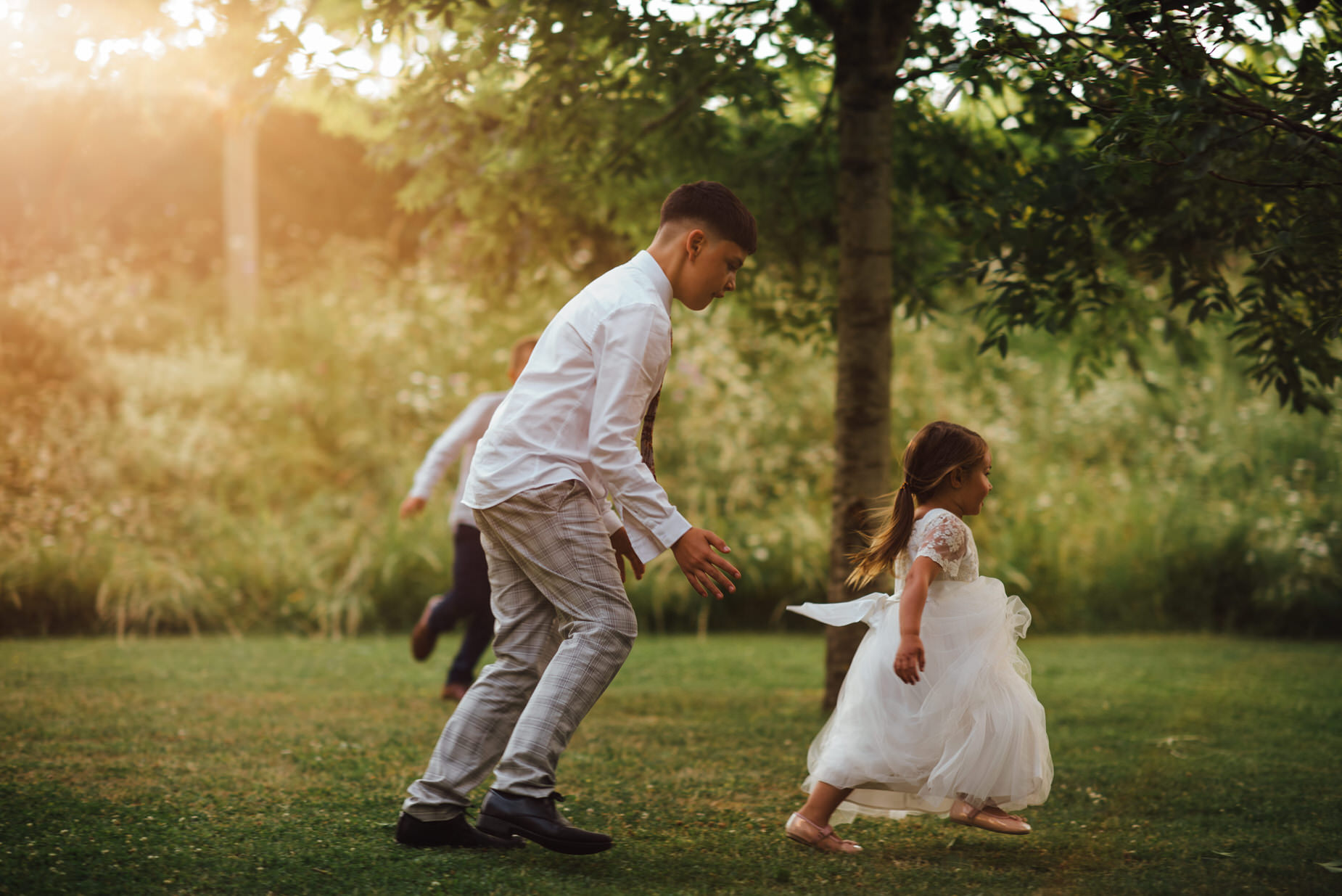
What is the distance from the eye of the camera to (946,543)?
11.7ft

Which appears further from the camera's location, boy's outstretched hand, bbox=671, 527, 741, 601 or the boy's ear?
the boy's ear

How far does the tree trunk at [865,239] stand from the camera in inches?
219

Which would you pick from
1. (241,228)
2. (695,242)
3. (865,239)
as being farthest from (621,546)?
(241,228)

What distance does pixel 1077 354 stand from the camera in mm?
6449

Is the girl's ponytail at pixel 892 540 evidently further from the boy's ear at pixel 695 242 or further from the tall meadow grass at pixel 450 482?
the tall meadow grass at pixel 450 482

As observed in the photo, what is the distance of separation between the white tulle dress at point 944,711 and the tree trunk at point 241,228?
37.4ft

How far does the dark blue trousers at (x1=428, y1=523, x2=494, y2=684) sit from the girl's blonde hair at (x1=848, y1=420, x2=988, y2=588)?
285 cm

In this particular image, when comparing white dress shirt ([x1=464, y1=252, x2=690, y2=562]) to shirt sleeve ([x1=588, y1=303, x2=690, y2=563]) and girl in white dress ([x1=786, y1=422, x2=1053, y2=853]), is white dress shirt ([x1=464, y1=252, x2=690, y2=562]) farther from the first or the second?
girl in white dress ([x1=786, y1=422, x2=1053, y2=853])

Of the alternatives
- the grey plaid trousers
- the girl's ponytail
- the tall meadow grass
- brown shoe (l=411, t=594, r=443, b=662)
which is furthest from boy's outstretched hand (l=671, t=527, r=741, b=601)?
the tall meadow grass

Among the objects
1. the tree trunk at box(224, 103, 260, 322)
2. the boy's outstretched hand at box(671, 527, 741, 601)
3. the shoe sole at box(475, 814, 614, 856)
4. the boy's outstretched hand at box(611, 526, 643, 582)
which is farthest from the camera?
the tree trunk at box(224, 103, 260, 322)

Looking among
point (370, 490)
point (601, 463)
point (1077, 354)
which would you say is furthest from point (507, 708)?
point (370, 490)

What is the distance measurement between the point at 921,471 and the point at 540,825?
5.28ft

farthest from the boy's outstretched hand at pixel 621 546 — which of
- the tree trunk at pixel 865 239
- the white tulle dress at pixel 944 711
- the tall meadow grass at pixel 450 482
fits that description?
the tall meadow grass at pixel 450 482

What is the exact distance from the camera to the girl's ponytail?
378 cm
